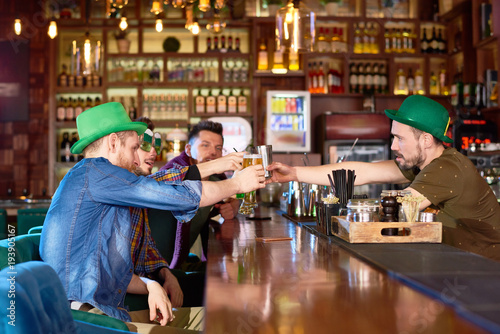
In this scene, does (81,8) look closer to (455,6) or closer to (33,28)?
(33,28)

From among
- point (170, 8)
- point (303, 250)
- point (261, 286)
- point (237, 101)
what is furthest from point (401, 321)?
point (170, 8)

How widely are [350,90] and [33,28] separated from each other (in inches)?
175

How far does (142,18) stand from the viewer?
23.3 ft

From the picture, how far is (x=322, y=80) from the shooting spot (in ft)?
24.1

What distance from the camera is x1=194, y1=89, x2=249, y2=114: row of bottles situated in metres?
7.12

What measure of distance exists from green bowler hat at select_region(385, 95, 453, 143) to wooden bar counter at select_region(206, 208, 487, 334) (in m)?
0.96

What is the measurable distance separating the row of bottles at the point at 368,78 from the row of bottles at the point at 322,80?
0.18m

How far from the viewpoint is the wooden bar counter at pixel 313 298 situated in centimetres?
91

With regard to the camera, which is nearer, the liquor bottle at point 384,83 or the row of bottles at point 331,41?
the row of bottles at point 331,41

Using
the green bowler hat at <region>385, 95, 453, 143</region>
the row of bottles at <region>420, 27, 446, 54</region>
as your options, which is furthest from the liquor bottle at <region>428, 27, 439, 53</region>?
the green bowler hat at <region>385, 95, 453, 143</region>

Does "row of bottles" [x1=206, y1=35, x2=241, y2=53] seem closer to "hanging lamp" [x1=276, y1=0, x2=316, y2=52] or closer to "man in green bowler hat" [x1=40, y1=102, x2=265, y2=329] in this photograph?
"hanging lamp" [x1=276, y1=0, x2=316, y2=52]

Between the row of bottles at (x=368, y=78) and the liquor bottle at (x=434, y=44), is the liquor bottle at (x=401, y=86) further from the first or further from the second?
the liquor bottle at (x=434, y=44)

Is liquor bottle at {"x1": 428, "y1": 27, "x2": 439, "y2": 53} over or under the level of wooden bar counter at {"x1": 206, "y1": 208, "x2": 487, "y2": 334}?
over

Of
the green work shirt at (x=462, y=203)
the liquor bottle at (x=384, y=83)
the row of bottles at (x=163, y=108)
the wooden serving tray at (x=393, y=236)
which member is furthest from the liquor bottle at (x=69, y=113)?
the wooden serving tray at (x=393, y=236)
